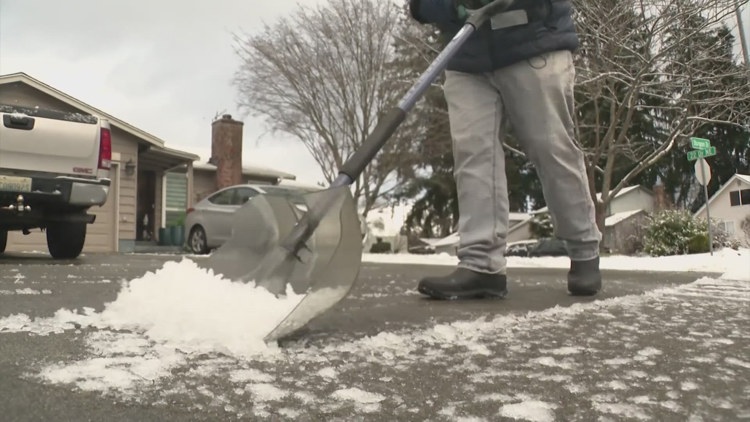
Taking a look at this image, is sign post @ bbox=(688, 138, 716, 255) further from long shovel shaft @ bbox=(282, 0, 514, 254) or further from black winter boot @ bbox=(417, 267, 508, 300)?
long shovel shaft @ bbox=(282, 0, 514, 254)

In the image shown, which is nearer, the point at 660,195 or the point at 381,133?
the point at 381,133

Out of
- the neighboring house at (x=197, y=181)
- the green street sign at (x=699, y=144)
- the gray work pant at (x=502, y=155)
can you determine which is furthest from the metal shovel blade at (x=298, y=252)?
the neighboring house at (x=197, y=181)

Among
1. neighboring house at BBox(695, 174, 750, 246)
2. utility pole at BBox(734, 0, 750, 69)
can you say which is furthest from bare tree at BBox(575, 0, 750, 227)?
neighboring house at BBox(695, 174, 750, 246)

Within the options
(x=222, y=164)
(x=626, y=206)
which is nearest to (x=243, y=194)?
(x=222, y=164)

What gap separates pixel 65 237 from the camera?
6211mm

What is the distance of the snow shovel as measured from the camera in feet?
5.78

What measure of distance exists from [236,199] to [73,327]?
11.5 m

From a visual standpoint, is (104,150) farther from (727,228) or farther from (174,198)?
(727,228)

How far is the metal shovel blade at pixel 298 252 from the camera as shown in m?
1.74

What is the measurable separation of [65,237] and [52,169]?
0.75 meters

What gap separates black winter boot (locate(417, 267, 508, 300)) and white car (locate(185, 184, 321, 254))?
9.89m

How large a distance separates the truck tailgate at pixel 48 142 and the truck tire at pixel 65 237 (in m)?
0.60

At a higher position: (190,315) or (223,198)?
(223,198)

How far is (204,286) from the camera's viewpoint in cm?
195
